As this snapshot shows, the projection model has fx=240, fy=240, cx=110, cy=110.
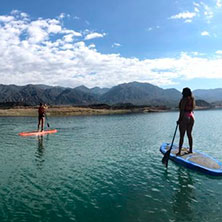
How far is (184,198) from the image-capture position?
11945mm

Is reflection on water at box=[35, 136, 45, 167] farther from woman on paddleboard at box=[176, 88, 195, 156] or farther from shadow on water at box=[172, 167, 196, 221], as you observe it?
woman on paddleboard at box=[176, 88, 195, 156]

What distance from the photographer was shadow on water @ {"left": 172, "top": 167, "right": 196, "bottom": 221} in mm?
10224

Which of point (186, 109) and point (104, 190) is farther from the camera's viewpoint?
point (186, 109)

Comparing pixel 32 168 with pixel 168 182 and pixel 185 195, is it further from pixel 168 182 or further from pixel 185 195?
pixel 185 195

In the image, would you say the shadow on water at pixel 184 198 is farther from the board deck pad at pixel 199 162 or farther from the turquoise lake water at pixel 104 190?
the board deck pad at pixel 199 162

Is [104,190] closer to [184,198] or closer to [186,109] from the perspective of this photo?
[184,198]

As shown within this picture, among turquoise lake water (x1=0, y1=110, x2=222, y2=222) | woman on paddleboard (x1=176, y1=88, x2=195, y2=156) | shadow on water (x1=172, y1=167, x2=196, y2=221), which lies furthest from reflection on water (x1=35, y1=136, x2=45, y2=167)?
woman on paddleboard (x1=176, y1=88, x2=195, y2=156)

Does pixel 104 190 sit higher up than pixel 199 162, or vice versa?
pixel 199 162

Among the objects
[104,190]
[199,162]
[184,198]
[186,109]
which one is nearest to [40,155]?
[104,190]

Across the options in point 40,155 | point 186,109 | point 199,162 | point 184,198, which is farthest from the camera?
point 40,155

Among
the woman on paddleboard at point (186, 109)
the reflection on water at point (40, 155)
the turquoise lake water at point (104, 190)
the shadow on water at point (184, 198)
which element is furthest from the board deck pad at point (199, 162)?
the reflection on water at point (40, 155)

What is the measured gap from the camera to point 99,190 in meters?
13.1

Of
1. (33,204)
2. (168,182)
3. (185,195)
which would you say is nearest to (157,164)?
(168,182)

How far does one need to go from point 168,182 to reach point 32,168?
31.4 ft
